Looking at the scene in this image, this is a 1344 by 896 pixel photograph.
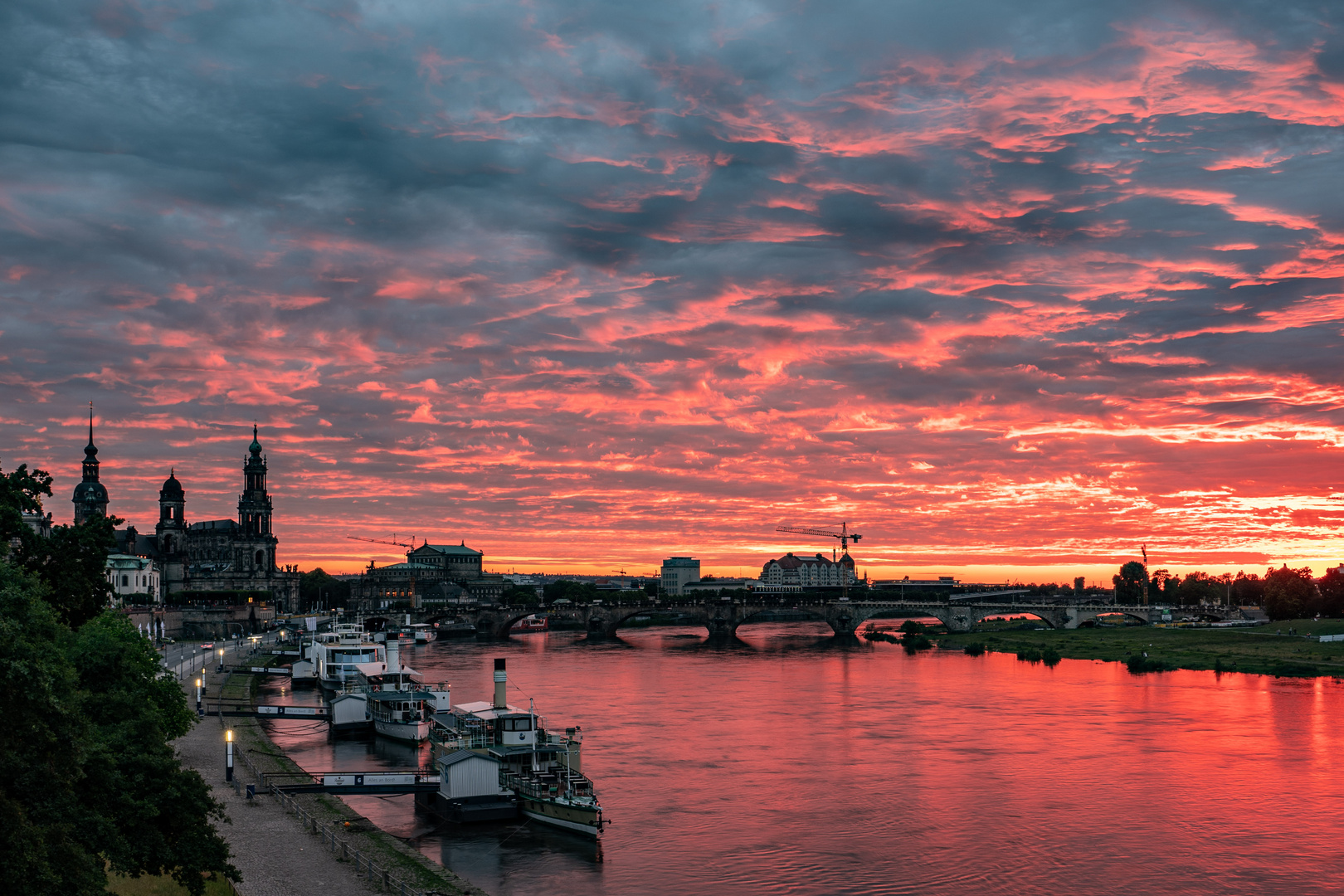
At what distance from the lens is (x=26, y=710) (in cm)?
1936

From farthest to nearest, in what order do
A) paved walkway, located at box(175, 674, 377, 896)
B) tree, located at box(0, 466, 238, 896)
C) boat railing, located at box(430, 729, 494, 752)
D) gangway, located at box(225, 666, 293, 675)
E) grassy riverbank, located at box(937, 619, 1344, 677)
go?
grassy riverbank, located at box(937, 619, 1344, 677) → gangway, located at box(225, 666, 293, 675) → boat railing, located at box(430, 729, 494, 752) → paved walkway, located at box(175, 674, 377, 896) → tree, located at box(0, 466, 238, 896)

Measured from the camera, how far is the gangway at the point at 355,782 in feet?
168

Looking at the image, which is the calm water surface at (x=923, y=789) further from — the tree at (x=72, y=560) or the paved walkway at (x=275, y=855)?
the tree at (x=72, y=560)

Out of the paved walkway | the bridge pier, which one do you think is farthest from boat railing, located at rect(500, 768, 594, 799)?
the bridge pier

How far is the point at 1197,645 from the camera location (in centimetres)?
13988

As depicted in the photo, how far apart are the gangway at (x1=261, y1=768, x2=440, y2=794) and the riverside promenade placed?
71 centimetres

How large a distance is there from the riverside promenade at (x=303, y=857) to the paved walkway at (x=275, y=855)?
0.03 metres

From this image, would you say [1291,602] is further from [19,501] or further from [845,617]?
[19,501]

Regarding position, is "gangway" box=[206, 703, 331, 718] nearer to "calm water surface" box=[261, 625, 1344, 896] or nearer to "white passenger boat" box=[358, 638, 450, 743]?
"calm water surface" box=[261, 625, 1344, 896]

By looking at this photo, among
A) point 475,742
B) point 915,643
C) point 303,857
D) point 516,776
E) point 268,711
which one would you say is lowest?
point 915,643

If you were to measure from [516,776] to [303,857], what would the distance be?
1505 cm

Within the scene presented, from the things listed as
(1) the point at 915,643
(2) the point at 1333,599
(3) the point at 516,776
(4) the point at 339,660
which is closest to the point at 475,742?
(3) the point at 516,776

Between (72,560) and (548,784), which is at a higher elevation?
(72,560)

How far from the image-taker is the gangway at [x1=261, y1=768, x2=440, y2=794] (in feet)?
168
